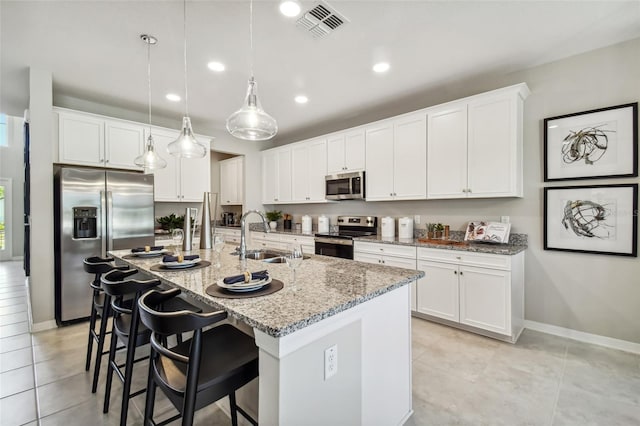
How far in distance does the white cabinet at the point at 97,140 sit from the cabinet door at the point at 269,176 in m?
2.15

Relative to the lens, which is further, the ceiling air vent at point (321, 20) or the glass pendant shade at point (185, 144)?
the glass pendant shade at point (185, 144)

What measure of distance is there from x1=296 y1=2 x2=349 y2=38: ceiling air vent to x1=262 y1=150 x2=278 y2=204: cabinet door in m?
3.25

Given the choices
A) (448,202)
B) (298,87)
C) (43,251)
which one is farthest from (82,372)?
(448,202)

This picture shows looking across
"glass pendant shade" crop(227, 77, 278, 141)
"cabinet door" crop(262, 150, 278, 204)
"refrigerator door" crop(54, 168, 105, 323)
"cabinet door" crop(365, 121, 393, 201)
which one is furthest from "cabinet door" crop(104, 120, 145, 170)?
"cabinet door" crop(365, 121, 393, 201)

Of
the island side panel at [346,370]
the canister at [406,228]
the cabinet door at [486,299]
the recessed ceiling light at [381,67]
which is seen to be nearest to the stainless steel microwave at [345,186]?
the canister at [406,228]

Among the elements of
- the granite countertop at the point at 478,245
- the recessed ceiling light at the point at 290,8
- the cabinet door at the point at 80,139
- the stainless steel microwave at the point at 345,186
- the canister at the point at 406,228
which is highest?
the recessed ceiling light at the point at 290,8

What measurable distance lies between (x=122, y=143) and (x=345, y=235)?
3.24 metres

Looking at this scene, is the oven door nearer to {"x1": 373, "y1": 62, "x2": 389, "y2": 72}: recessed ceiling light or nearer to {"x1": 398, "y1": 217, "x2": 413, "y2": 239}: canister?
{"x1": 398, "y1": 217, "x2": 413, "y2": 239}: canister

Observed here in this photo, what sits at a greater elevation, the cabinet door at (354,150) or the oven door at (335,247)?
the cabinet door at (354,150)

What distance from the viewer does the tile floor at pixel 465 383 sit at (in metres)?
1.79

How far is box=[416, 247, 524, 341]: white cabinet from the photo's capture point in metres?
2.72

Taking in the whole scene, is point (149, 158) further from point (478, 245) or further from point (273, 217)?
point (478, 245)

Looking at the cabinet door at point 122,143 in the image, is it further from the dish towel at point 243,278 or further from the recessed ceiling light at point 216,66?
the dish towel at point 243,278

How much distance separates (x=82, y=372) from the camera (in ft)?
7.41
